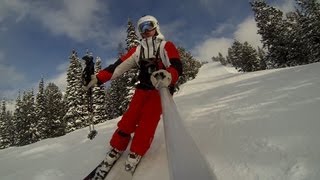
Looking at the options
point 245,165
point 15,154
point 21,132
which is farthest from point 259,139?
point 21,132

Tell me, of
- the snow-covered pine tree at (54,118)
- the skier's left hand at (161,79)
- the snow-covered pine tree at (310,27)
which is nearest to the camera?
the skier's left hand at (161,79)

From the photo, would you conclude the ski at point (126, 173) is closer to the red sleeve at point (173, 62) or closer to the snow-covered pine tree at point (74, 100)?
the red sleeve at point (173, 62)

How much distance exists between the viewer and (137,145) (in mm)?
5039

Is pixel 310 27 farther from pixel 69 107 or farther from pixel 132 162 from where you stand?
pixel 132 162

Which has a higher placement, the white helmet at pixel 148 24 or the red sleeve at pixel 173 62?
the white helmet at pixel 148 24

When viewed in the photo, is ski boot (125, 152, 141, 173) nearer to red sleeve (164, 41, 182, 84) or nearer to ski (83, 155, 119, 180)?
ski (83, 155, 119, 180)

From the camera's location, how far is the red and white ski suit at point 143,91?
513 cm

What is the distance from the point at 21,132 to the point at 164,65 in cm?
5776

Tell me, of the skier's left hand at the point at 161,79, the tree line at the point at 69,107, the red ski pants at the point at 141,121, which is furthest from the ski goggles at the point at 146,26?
the tree line at the point at 69,107

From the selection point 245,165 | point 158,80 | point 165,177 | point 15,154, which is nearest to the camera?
point 245,165

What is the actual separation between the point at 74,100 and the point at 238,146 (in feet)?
129

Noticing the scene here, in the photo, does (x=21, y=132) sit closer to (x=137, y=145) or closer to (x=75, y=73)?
(x=75, y=73)

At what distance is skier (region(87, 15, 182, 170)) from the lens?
5.03m

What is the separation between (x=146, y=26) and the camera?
5992 millimetres
